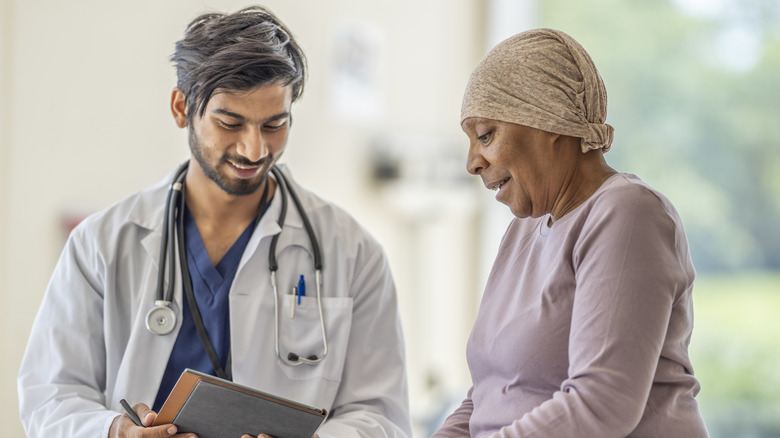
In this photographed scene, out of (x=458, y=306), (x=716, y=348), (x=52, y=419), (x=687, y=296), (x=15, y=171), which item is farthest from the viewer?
(x=458, y=306)

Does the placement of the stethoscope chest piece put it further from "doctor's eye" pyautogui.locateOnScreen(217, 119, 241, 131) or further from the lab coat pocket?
"doctor's eye" pyautogui.locateOnScreen(217, 119, 241, 131)

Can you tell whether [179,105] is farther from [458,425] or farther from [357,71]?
[357,71]

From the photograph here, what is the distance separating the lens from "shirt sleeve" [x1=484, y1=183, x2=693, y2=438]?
41.8 inches

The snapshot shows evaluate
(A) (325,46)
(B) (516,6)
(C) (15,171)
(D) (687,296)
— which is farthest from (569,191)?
(B) (516,6)

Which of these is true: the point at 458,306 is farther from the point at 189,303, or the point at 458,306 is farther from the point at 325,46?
the point at 189,303

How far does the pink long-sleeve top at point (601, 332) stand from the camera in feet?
3.49

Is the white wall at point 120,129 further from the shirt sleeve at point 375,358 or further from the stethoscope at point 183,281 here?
the shirt sleeve at point 375,358

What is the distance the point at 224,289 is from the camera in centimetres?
177

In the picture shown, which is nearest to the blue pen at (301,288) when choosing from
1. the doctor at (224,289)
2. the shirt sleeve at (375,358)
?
the doctor at (224,289)

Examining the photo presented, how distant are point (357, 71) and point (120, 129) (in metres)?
1.46

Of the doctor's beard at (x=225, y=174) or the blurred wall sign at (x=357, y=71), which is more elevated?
the blurred wall sign at (x=357, y=71)

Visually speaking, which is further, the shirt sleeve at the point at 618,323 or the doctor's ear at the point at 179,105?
the doctor's ear at the point at 179,105

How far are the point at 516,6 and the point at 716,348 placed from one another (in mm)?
2123

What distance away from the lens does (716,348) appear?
4227 millimetres
